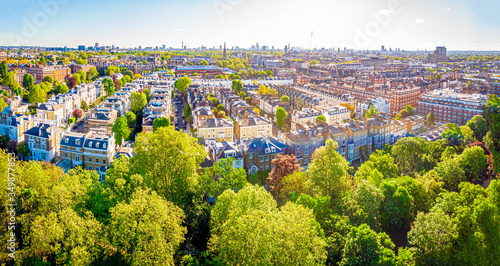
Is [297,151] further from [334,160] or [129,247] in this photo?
[129,247]

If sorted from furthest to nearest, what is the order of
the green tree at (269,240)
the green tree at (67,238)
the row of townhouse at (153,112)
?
the row of townhouse at (153,112) → the green tree at (67,238) → the green tree at (269,240)

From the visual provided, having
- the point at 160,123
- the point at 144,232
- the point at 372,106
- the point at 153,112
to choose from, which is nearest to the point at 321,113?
the point at 372,106

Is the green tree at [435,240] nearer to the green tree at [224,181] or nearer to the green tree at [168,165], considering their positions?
the green tree at [224,181]

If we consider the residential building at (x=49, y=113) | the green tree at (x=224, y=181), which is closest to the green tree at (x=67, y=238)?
the green tree at (x=224, y=181)

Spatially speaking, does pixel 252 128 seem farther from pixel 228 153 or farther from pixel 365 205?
pixel 365 205

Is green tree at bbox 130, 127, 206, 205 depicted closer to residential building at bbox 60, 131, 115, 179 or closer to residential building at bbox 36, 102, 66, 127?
residential building at bbox 60, 131, 115, 179

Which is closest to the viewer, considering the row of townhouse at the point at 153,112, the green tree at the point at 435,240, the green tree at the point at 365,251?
the green tree at the point at 365,251

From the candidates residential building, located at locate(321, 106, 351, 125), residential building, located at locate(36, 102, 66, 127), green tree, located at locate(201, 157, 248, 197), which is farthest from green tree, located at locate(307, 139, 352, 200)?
residential building, located at locate(36, 102, 66, 127)

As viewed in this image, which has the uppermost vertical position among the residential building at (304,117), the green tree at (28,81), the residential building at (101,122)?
the green tree at (28,81)
